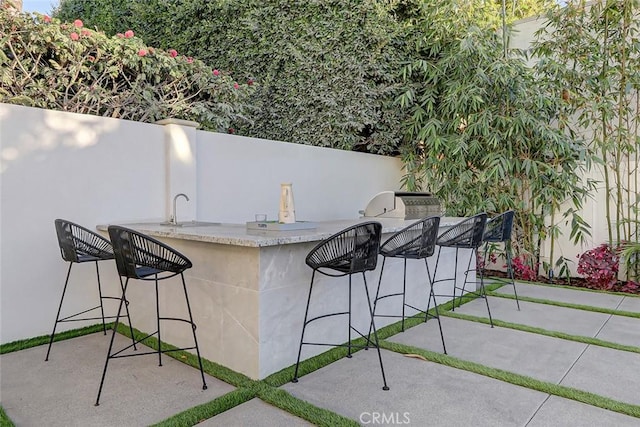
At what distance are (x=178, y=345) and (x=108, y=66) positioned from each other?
111 inches

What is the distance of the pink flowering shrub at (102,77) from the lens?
3725 millimetres

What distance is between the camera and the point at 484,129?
523 cm

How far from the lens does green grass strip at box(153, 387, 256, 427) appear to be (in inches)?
82.0

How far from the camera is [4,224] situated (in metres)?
3.04

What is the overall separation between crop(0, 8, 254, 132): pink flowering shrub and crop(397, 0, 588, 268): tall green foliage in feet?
8.03

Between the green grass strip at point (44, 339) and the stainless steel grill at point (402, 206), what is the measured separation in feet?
8.88

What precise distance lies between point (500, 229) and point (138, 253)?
11.3ft

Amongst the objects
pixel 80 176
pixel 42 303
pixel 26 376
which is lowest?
pixel 26 376

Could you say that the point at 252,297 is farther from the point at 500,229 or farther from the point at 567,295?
the point at 567,295

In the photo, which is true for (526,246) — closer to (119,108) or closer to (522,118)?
(522,118)

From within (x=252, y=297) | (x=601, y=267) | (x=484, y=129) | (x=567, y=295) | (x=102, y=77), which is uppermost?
(x=102, y=77)

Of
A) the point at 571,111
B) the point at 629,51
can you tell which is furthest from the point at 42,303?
the point at 629,51

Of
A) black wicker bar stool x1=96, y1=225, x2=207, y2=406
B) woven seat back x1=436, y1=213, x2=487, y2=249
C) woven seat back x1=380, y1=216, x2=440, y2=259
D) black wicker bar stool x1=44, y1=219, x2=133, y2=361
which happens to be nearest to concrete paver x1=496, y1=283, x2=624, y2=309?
woven seat back x1=436, y1=213, x2=487, y2=249

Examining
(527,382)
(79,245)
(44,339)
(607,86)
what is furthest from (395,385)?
(607,86)
